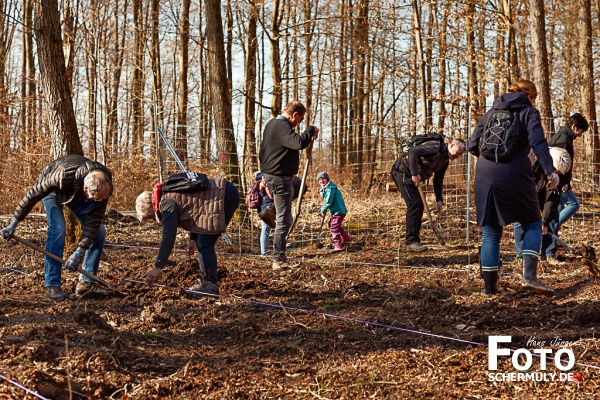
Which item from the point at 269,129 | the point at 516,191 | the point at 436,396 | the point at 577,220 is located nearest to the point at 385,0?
the point at 577,220

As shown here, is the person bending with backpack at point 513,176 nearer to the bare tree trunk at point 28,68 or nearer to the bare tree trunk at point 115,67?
the bare tree trunk at point 28,68

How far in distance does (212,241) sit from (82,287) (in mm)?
1278

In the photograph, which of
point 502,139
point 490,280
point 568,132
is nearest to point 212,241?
point 490,280

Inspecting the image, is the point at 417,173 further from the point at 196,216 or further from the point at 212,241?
the point at 196,216

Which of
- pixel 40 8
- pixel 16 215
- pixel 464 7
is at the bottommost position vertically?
pixel 16 215

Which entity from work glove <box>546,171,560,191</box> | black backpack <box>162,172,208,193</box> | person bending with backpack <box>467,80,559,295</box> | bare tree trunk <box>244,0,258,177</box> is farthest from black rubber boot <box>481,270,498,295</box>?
bare tree trunk <box>244,0,258,177</box>

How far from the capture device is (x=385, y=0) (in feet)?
59.6

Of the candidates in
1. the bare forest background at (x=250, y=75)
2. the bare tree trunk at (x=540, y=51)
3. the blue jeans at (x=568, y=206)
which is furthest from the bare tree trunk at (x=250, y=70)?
the blue jeans at (x=568, y=206)

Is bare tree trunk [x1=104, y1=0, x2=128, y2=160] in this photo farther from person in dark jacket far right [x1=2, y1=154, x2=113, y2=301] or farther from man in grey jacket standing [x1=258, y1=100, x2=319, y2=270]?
person in dark jacket far right [x1=2, y1=154, x2=113, y2=301]

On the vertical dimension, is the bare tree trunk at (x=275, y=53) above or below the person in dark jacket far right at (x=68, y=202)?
above

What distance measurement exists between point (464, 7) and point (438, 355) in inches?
578

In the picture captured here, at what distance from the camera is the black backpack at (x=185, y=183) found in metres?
5.59

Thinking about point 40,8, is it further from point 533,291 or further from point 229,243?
point 533,291

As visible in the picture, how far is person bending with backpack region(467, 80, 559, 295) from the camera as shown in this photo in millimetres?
5332
